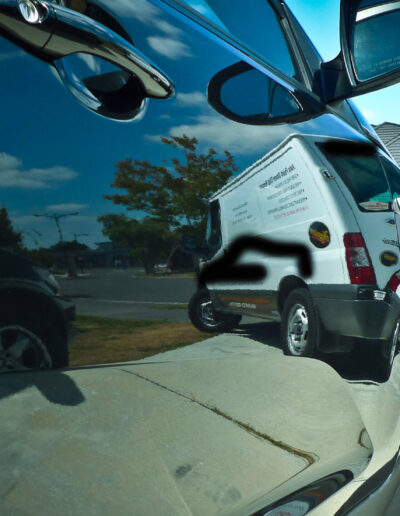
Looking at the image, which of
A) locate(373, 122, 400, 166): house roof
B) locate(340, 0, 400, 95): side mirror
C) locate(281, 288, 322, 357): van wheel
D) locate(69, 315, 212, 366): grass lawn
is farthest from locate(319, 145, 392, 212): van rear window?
locate(373, 122, 400, 166): house roof

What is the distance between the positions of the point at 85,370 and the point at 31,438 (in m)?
0.13

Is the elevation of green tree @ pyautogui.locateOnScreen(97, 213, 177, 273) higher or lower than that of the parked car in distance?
higher

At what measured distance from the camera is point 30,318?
80 cm

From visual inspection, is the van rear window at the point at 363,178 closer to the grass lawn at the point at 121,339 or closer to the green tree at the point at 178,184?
the green tree at the point at 178,184

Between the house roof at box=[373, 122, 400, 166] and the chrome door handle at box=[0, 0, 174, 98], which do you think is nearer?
the chrome door handle at box=[0, 0, 174, 98]

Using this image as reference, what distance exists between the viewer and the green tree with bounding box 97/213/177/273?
3.04 ft

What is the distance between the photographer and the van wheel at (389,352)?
1.25 meters

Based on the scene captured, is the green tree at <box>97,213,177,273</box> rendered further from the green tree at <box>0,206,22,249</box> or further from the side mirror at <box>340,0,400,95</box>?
the side mirror at <box>340,0,400,95</box>

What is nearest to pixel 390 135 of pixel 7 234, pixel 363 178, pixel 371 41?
pixel 371 41

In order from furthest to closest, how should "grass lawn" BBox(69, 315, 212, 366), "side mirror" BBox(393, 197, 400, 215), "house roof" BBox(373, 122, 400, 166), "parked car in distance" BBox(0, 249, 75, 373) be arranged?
"house roof" BBox(373, 122, 400, 166)
"side mirror" BBox(393, 197, 400, 215)
"grass lawn" BBox(69, 315, 212, 366)
"parked car in distance" BBox(0, 249, 75, 373)

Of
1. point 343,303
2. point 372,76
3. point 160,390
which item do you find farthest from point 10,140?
point 372,76

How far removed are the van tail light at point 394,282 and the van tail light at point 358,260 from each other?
8 cm

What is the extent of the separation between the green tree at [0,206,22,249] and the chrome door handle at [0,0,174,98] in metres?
0.26

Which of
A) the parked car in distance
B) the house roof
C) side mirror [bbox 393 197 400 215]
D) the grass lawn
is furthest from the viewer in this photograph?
the house roof
